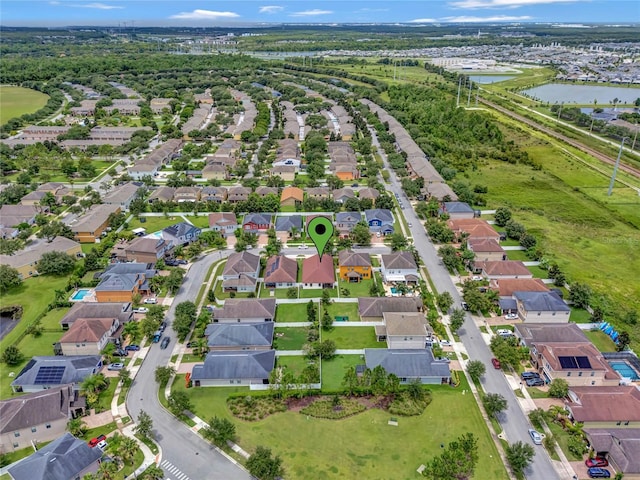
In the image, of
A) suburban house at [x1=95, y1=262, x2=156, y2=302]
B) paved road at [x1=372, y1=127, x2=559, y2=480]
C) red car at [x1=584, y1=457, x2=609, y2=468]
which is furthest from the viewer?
suburban house at [x1=95, y1=262, x2=156, y2=302]

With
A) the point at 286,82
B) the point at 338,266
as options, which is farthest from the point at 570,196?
the point at 286,82

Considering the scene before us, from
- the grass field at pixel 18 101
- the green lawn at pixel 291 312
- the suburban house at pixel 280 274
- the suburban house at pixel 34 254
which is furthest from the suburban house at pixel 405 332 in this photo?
the grass field at pixel 18 101

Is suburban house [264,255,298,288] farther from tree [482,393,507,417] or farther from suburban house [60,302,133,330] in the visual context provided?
tree [482,393,507,417]

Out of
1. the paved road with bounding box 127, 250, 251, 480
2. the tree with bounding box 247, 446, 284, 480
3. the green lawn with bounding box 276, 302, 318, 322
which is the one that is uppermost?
the tree with bounding box 247, 446, 284, 480

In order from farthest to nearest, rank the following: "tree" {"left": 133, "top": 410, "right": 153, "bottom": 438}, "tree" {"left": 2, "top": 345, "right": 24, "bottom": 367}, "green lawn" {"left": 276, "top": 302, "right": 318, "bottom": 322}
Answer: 1. "green lawn" {"left": 276, "top": 302, "right": 318, "bottom": 322}
2. "tree" {"left": 2, "top": 345, "right": 24, "bottom": 367}
3. "tree" {"left": 133, "top": 410, "right": 153, "bottom": 438}

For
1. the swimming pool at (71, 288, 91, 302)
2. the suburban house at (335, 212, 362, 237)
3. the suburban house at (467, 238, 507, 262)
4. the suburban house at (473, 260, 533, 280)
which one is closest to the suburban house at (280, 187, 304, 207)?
the suburban house at (335, 212, 362, 237)

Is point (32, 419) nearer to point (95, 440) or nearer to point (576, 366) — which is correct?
point (95, 440)

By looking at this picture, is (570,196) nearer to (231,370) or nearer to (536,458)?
(536,458)
